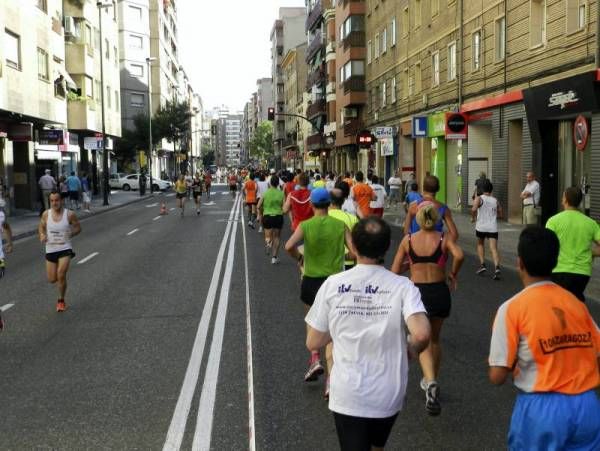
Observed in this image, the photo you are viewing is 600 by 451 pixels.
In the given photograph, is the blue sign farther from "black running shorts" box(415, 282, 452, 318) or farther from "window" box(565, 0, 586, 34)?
"black running shorts" box(415, 282, 452, 318)

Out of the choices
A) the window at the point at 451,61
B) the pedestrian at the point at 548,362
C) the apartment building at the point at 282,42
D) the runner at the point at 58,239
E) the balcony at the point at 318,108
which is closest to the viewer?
the pedestrian at the point at 548,362

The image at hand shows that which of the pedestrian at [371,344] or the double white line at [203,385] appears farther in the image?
the double white line at [203,385]

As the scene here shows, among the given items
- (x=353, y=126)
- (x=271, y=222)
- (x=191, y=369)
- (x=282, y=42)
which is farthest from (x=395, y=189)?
(x=282, y=42)

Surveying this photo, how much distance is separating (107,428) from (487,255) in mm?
11936

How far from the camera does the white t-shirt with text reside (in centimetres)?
335

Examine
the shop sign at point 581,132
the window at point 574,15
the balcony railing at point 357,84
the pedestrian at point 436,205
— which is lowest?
the pedestrian at point 436,205

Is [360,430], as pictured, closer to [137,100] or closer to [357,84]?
[357,84]

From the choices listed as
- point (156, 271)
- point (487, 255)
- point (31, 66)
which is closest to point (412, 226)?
point (156, 271)

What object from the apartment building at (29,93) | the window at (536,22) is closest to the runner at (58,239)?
the window at (536,22)

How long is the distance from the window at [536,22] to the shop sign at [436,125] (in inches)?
330

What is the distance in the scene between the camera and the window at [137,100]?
3007 inches

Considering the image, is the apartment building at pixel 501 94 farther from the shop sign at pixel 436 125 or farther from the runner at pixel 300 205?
the runner at pixel 300 205

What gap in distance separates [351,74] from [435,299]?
1751 inches

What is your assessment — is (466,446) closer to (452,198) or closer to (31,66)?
(452,198)
